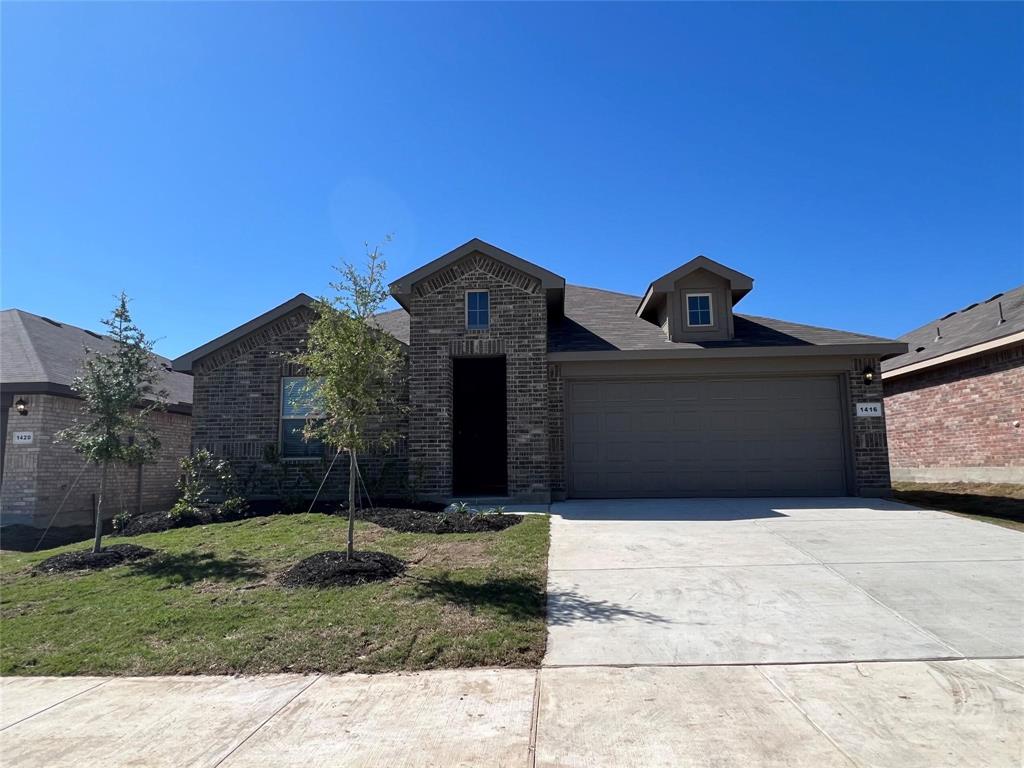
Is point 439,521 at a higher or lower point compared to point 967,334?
lower

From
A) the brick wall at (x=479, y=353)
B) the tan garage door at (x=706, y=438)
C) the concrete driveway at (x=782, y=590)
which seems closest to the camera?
the concrete driveway at (x=782, y=590)

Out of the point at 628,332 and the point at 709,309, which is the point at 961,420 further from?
the point at 628,332

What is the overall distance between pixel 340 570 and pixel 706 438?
26.0 feet

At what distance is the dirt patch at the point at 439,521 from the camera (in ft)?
29.0

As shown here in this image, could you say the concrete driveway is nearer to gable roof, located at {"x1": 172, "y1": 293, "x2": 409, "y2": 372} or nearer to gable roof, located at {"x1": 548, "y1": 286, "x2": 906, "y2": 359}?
gable roof, located at {"x1": 548, "y1": 286, "x2": 906, "y2": 359}

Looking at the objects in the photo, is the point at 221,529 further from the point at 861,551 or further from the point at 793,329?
the point at 793,329

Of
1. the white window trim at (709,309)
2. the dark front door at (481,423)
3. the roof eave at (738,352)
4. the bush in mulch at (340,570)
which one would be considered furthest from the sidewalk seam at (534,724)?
the dark front door at (481,423)

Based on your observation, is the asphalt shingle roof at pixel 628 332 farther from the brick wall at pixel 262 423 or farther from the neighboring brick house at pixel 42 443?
the neighboring brick house at pixel 42 443

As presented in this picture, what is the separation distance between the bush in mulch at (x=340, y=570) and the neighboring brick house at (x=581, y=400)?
446 cm

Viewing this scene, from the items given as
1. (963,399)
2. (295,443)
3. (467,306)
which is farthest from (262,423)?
(963,399)

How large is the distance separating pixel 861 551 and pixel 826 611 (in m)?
2.45

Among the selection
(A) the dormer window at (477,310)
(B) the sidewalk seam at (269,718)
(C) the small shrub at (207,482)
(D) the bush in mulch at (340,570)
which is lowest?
(B) the sidewalk seam at (269,718)

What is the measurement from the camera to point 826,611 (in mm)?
5250

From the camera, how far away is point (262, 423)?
40.1 feet
